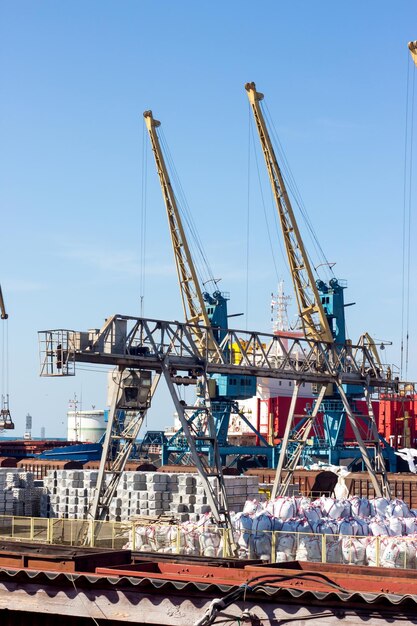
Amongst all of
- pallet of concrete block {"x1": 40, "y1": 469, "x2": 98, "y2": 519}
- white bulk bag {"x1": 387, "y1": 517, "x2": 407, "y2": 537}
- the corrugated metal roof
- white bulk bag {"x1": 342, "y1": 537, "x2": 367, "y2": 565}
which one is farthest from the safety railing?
pallet of concrete block {"x1": 40, "y1": 469, "x2": 98, "y2": 519}

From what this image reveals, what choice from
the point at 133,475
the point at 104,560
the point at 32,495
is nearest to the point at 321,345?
the point at 133,475

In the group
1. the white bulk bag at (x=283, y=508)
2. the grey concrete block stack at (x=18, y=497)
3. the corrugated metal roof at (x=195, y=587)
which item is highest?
the corrugated metal roof at (x=195, y=587)

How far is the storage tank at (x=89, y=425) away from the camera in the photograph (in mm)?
150625

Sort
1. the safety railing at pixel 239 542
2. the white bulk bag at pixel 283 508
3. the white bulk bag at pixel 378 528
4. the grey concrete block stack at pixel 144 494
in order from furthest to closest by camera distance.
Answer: the grey concrete block stack at pixel 144 494 → the white bulk bag at pixel 283 508 → the white bulk bag at pixel 378 528 → the safety railing at pixel 239 542

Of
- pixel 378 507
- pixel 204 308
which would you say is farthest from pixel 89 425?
pixel 378 507

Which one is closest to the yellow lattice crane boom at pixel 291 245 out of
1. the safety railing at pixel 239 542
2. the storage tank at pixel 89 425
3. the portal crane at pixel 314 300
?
the portal crane at pixel 314 300

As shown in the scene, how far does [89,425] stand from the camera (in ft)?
497

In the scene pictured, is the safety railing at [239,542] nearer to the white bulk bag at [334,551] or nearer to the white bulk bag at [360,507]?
the white bulk bag at [334,551]

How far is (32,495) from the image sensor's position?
39.5 metres

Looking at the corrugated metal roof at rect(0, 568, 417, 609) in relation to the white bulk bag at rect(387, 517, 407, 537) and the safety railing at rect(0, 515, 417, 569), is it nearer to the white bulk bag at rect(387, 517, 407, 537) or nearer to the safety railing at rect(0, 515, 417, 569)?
the safety railing at rect(0, 515, 417, 569)

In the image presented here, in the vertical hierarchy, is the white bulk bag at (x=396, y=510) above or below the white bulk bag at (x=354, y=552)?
below

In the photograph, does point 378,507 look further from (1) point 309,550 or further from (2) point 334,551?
(1) point 309,550

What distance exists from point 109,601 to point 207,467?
663 inches

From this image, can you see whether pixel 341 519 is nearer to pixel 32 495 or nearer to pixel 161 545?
pixel 161 545
